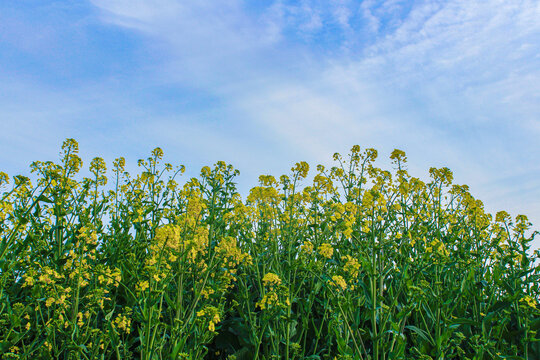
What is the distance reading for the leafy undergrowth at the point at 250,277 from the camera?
11.3 ft

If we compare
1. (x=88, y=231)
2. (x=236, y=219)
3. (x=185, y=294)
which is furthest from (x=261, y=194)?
(x=88, y=231)

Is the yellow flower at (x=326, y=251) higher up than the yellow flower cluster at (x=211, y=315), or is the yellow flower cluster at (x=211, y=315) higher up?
the yellow flower at (x=326, y=251)

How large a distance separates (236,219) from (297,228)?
2.46 feet

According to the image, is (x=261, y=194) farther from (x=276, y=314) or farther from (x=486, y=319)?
(x=486, y=319)

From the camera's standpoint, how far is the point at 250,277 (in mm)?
4523

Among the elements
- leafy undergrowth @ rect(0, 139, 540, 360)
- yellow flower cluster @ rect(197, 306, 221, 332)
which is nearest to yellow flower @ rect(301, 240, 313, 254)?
leafy undergrowth @ rect(0, 139, 540, 360)

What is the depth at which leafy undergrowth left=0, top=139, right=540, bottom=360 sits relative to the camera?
3.44 meters

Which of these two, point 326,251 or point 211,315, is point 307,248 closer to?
point 326,251

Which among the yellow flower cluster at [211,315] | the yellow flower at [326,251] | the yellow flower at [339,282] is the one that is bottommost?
the yellow flower cluster at [211,315]

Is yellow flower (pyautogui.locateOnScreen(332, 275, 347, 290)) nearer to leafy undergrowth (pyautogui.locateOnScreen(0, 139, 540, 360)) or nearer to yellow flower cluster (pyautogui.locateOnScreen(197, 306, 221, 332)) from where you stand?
leafy undergrowth (pyautogui.locateOnScreen(0, 139, 540, 360))

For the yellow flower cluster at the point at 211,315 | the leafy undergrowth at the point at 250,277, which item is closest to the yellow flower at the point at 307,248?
the leafy undergrowth at the point at 250,277

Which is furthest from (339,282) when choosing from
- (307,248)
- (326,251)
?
(307,248)

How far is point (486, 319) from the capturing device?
404cm

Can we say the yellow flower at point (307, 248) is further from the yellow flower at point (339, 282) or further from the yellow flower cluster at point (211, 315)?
the yellow flower cluster at point (211, 315)
